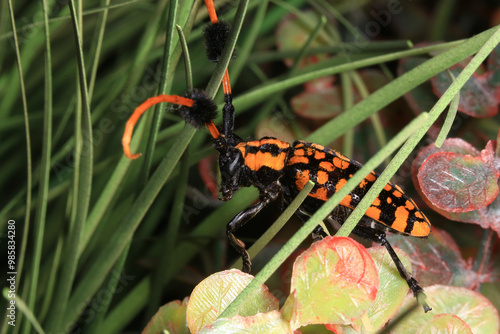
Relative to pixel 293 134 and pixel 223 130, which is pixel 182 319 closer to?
pixel 223 130

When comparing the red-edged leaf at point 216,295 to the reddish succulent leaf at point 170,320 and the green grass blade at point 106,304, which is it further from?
the green grass blade at point 106,304

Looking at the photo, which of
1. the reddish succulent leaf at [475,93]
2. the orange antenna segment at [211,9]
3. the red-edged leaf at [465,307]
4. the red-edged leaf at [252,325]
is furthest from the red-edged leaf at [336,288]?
the reddish succulent leaf at [475,93]

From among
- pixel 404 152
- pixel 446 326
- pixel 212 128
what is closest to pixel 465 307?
pixel 446 326

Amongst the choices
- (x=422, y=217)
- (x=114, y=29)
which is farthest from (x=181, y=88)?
(x=422, y=217)

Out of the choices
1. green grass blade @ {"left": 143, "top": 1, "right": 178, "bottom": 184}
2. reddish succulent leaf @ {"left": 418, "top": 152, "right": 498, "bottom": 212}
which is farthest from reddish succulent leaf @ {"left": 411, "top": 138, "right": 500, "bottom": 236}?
green grass blade @ {"left": 143, "top": 1, "right": 178, "bottom": 184}

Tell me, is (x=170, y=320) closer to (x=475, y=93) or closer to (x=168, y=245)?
(x=168, y=245)

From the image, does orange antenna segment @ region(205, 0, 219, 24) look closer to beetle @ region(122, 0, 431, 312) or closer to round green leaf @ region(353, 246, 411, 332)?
beetle @ region(122, 0, 431, 312)
